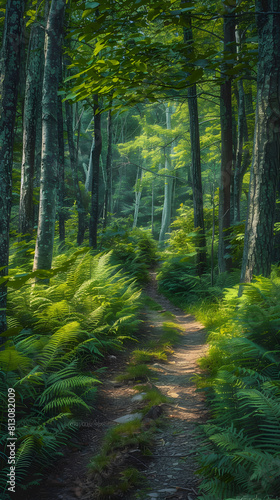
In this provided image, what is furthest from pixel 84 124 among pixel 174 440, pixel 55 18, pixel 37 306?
pixel 174 440

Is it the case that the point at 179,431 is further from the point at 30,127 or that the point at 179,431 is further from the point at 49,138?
the point at 30,127

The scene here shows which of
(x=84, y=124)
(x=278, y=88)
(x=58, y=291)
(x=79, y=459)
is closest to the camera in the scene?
(x=79, y=459)

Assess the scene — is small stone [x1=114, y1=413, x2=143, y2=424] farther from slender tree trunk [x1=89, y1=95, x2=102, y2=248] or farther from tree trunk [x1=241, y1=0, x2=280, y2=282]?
slender tree trunk [x1=89, y1=95, x2=102, y2=248]

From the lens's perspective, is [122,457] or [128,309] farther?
[128,309]

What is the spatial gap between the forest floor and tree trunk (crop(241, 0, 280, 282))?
5.95 ft

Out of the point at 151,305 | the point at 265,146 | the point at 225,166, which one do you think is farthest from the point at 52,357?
the point at 225,166

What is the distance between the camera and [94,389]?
141 inches

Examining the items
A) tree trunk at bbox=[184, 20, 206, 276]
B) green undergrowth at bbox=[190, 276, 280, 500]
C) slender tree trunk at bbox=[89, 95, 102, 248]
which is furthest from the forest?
slender tree trunk at bbox=[89, 95, 102, 248]

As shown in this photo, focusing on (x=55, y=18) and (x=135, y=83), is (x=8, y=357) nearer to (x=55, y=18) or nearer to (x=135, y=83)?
(x=135, y=83)

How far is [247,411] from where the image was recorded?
2.43 metres

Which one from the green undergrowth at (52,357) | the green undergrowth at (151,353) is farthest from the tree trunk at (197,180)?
the green undergrowth at (52,357)

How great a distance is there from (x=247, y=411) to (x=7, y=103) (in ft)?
12.2

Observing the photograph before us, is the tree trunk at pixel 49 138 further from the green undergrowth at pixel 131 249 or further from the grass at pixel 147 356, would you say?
the green undergrowth at pixel 131 249

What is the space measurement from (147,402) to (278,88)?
4123mm
